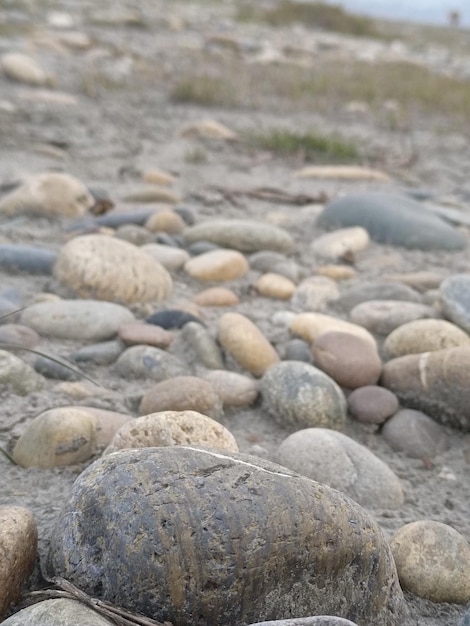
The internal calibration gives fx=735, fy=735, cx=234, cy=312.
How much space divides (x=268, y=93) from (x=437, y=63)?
8.37 metres

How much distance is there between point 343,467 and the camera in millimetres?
1969

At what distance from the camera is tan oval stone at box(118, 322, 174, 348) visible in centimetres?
256

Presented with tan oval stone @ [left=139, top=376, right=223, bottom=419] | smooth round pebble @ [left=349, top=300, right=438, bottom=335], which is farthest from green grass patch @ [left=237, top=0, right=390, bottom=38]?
tan oval stone @ [left=139, top=376, right=223, bottom=419]

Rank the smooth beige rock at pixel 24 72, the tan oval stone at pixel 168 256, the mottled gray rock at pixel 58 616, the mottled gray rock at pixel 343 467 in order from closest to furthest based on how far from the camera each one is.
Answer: the mottled gray rock at pixel 58 616 → the mottled gray rock at pixel 343 467 → the tan oval stone at pixel 168 256 → the smooth beige rock at pixel 24 72

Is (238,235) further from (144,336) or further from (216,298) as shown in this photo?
(144,336)

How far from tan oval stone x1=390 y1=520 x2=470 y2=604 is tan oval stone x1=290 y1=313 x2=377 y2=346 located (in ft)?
3.55

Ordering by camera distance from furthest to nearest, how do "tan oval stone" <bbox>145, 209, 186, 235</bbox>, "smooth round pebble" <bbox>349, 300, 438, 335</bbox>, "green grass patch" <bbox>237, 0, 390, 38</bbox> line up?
"green grass patch" <bbox>237, 0, 390, 38</bbox>
"tan oval stone" <bbox>145, 209, 186, 235</bbox>
"smooth round pebble" <bbox>349, 300, 438, 335</bbox>

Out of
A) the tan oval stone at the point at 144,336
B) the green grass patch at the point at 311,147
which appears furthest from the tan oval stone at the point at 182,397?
A: the green grass patch at the point at 311,147

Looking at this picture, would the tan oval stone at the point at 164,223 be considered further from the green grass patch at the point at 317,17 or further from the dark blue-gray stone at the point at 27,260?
the green grass patch at the point at 317,17

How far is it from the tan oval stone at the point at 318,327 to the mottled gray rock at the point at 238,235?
87 centimetres

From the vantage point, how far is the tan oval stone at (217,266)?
3318mm

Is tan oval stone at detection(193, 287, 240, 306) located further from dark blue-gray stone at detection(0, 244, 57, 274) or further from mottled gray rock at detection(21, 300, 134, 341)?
dark blue-gray stone at detection(0, 244, 57, 274)

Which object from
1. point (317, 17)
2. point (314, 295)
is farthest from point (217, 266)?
point (317, 17)

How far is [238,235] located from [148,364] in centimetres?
133
